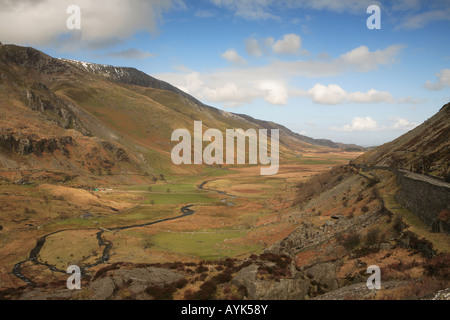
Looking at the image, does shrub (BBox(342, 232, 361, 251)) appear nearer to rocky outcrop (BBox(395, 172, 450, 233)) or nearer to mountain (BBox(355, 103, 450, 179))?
rocky outcrop (BBox(395, 172, 450, 233))

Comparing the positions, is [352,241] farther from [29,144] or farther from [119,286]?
[29,144]

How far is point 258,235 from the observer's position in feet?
197

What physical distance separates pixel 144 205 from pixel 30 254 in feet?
171

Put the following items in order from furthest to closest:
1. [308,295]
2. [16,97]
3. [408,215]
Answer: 1. [16,97]
2. [408,215]
3. [308,295]

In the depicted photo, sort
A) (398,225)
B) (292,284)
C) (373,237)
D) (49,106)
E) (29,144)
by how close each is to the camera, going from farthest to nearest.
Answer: (49,106) → (29,144) → (373,237) → (398,225) → (292,284)

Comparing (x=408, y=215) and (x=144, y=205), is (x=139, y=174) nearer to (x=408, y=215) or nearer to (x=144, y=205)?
(x=144, y=205)

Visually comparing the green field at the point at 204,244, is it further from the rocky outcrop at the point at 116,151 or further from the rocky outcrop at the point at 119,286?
the rocky outcrop at the point at 116,151

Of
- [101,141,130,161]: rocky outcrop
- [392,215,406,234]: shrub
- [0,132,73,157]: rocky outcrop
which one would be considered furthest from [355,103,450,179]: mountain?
[101,141,130,161]: rocky outcrop

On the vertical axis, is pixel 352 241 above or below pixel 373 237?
below

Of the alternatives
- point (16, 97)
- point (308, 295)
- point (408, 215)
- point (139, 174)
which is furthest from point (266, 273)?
point (16, 97)

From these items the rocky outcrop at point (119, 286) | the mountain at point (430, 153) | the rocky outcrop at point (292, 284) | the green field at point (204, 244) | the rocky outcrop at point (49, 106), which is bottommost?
the green field at point (204, 244)

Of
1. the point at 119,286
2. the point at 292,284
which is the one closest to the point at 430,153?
the point at 292,284

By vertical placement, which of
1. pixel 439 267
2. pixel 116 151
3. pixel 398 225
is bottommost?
pixel 439 267

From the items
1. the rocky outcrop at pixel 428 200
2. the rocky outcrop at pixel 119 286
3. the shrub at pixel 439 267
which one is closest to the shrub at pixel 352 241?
the rocky outcrop at pixel 428 200
